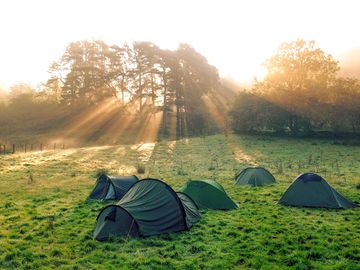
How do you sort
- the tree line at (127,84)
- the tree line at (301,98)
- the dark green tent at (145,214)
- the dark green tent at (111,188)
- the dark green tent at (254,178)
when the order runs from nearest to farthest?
the dark green tent at (145,214), the dark green tent at (111,188), the dark green tent at (254,178), the tree line at (301,98), the tree line at (127,84)

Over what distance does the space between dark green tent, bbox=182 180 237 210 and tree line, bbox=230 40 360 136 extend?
3763cm

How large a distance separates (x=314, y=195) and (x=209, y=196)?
5.52 meters

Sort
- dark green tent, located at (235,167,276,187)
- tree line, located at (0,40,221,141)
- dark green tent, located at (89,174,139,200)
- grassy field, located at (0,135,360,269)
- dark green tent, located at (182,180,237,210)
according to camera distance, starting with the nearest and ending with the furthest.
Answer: grassy field, located at (0,135,360,269)
dark green tent, located at (182,180,237,210)
dark green tent, located at (89,174,139,200)
dark green tent, located at (235,167,276,187)
tree line, located at (0,40,221,141)

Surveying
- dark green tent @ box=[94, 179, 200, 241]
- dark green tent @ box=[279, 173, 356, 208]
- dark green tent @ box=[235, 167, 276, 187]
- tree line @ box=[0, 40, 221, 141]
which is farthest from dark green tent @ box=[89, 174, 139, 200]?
tree line @ box=[0, 40, 221, 141]

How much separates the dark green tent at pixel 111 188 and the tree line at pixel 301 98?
124ft

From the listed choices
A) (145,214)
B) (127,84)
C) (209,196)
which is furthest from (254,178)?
(127,84)

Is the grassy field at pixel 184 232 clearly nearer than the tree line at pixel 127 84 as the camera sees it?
Yes

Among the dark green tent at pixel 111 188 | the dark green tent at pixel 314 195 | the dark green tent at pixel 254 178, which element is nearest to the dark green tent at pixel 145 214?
the dark green tent at pixel 111 188

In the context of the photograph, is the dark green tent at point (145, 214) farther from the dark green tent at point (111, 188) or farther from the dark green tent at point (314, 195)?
the dark green tent at point (314, 195)

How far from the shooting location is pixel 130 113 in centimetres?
7375

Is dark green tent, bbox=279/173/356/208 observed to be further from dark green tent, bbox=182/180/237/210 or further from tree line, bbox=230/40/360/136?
tree line, bbox=230/40/360/136

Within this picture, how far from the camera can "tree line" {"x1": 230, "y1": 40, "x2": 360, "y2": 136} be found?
169 feet

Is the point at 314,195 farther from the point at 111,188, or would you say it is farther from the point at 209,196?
the point at 111,188

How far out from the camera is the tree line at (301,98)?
51500mm
